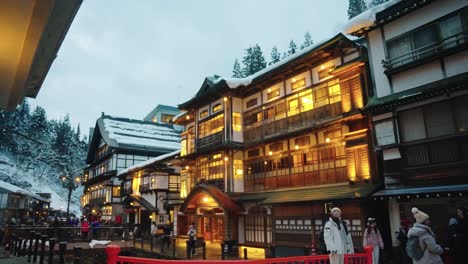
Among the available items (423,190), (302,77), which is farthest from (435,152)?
(302,77)

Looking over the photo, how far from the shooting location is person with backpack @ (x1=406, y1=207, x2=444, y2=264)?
6918 millimetres

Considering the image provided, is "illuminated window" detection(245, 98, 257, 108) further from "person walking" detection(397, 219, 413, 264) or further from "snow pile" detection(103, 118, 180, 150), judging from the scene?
"snow pile" detection(103, 118, 180, 150)

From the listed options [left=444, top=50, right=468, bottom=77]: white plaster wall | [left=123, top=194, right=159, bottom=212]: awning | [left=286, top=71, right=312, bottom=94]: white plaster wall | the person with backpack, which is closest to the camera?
the person with backpack

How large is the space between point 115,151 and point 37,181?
161ft

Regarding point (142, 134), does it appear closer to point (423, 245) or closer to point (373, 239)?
point (373, 239)

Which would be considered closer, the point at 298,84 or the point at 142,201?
the point at 298,84

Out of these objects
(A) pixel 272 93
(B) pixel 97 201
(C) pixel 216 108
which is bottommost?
(B) pixel 97 201

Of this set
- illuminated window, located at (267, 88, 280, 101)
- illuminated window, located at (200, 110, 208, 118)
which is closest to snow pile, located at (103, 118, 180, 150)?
illuminated window, located at (200, 110, 208, 118)

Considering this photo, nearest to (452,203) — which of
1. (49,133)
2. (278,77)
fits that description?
(278,77)

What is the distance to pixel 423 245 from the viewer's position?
7.11 metres

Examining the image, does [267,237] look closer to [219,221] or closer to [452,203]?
[219,221]

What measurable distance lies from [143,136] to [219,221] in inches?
1239

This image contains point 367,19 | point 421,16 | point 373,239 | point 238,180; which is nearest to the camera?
point 373,239

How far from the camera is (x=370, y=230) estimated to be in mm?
12719
